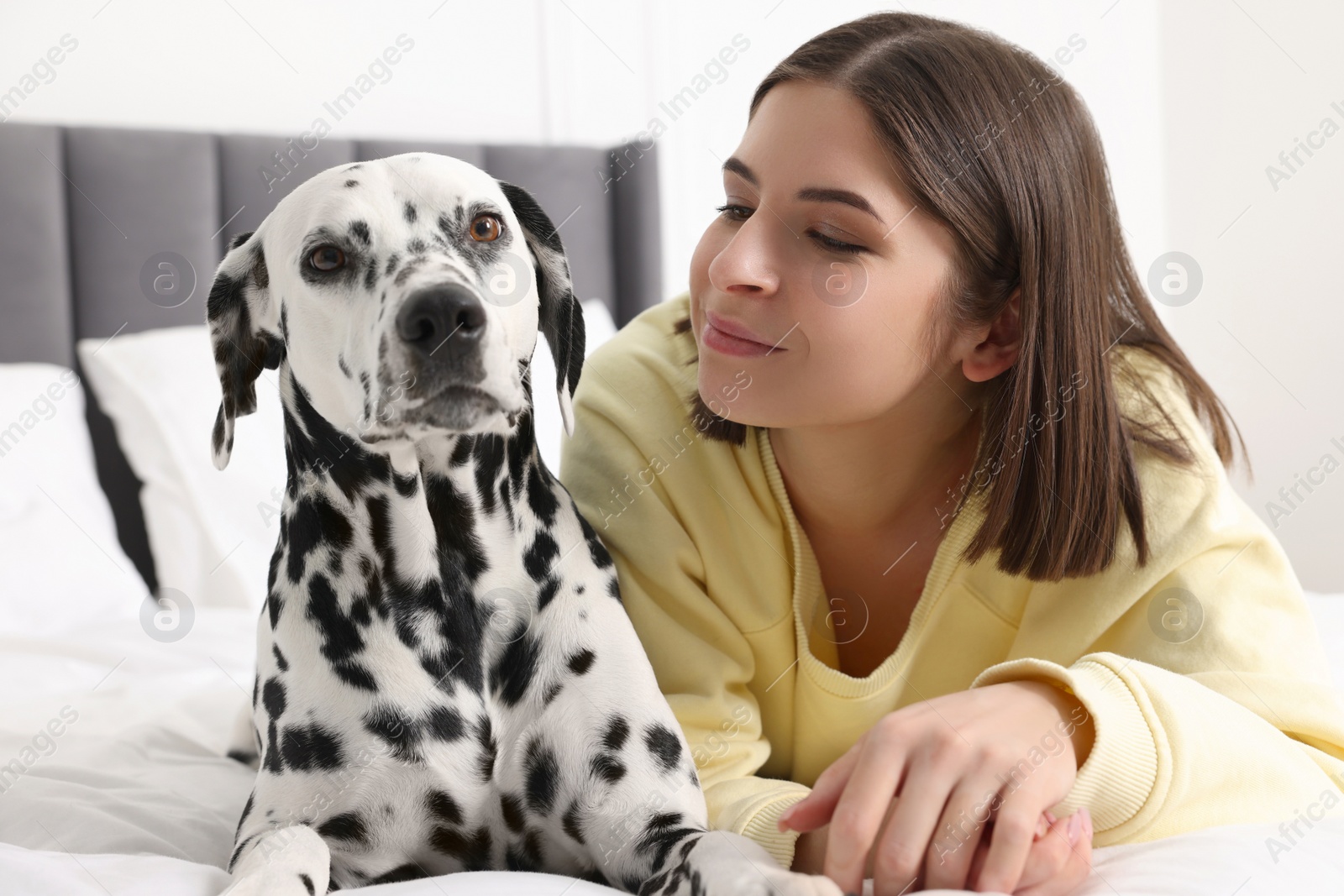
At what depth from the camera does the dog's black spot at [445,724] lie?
4.15 ft

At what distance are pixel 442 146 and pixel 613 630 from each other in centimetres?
281

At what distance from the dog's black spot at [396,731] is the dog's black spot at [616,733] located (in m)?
0.22

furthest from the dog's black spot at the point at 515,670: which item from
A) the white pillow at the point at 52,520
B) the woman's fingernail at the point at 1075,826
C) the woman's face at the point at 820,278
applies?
the white pillow at the point at 52,520

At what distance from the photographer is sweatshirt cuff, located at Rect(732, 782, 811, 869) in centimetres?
123

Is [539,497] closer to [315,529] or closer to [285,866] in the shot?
[315,529]

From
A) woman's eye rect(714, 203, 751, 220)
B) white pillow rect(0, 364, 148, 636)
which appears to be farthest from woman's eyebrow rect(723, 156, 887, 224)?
white pillow rect(0, 364, 148, 636)

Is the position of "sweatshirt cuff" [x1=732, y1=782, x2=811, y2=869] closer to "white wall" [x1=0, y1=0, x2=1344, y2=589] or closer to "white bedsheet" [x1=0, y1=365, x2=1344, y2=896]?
"white bedsheet" [x1=0, y1=365, x2=1344, y2=896]

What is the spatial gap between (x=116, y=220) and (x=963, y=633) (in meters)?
2.83

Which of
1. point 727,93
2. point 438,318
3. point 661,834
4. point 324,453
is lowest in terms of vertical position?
point 661,834

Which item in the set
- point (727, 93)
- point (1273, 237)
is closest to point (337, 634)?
point (727, 93)

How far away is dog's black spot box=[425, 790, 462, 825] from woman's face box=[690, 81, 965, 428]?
2.04 feet

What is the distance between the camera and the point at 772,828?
126 cm

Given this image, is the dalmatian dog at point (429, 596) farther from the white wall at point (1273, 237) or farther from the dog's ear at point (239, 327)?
the white wall at point (1273, 237)

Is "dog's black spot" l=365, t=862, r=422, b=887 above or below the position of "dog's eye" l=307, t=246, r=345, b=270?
below
